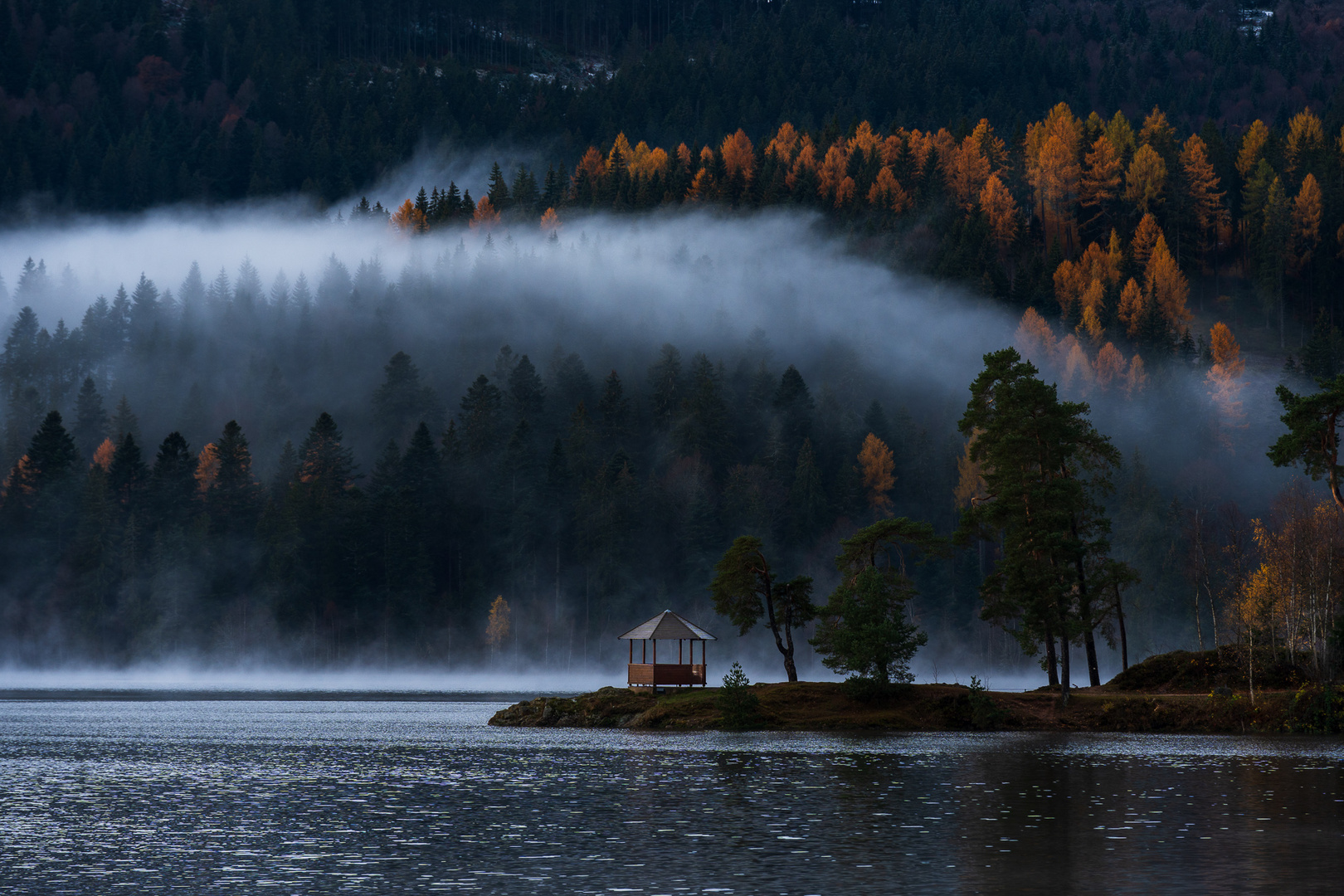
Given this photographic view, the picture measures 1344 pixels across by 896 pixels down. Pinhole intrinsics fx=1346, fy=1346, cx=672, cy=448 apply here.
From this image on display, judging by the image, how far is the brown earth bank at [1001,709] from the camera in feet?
217

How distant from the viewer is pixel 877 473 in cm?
18475

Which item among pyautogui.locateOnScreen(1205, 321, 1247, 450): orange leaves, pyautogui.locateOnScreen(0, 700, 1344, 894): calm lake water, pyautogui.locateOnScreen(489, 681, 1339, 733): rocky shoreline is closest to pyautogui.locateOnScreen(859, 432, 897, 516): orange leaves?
pyautogui.locateOnScreen(1205, 321, 1247, 450): orange leaves

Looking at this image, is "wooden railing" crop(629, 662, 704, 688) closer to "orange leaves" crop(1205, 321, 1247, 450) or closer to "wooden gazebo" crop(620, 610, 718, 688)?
"wooden gazebo" crop(620, 610, 718, 688)

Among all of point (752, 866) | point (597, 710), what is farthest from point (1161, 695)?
point (752, 866)

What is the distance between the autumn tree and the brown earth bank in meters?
4.18

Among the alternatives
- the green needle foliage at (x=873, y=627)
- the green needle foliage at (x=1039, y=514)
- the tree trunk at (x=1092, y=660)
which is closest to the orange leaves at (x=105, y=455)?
the green needle foliage at (x=873, y=627)

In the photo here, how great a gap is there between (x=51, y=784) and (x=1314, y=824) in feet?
117

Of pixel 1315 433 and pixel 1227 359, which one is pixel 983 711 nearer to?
pixel 1315 433

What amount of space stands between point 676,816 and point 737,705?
3765 cm

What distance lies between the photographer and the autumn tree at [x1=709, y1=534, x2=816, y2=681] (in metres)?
77.6

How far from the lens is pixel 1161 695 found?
6962cm

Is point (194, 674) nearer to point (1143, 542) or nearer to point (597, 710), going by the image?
point (597, 710)

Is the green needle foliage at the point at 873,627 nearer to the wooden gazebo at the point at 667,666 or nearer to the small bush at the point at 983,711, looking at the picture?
the small bush at the point at 983,711

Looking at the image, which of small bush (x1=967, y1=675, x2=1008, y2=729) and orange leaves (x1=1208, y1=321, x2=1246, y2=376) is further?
orange leaves (x1=1208, y1=321, x2=1246, y2=376)
